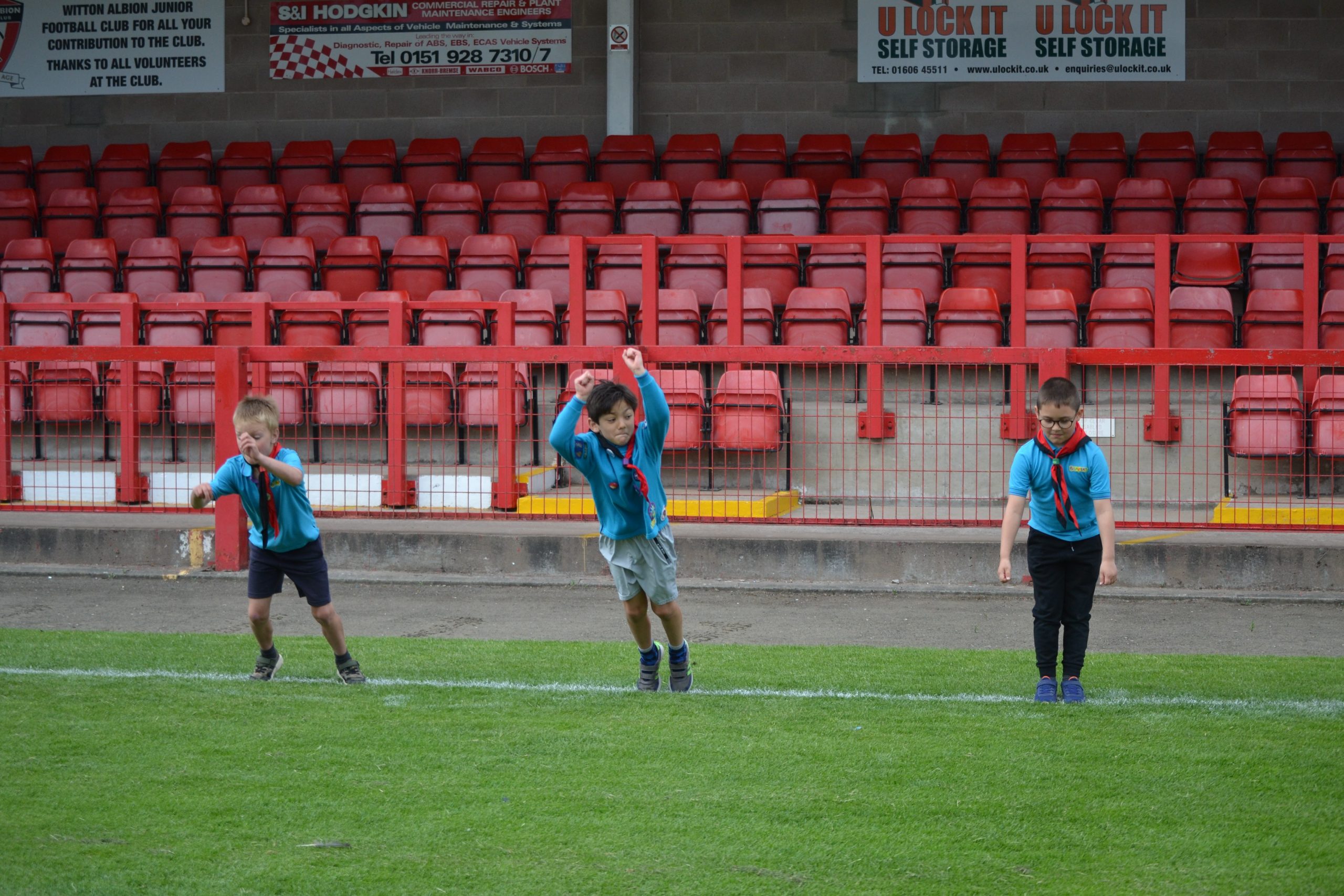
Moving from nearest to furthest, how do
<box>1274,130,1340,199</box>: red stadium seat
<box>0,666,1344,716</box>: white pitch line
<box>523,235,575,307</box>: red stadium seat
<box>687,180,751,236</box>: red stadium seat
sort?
<box>0,666,1344,716</box>: white pitch line
<box>523,235,575,307</box>: red stadium seat
<box>687,180,751,236</box>: red stadium seat
<box>1274,130,1340,199</box>: red stadium seat

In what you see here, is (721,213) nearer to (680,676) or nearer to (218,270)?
(218,270)

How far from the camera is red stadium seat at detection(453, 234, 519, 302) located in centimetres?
1249

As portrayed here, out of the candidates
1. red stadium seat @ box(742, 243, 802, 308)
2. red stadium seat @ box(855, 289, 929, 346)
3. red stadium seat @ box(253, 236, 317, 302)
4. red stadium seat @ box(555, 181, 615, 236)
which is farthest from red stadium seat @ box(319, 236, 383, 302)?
red stadium seat @ box(855, 289, 929, 346)

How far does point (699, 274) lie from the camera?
40.0 feet

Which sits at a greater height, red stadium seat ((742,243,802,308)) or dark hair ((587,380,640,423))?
red stadium seat ((742,243,802,308))

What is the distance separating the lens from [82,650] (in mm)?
6141

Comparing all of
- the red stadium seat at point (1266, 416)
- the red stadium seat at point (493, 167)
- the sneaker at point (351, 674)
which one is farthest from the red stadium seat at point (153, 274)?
the red stadium seat at point (1266, 416)

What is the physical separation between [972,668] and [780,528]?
120 inches

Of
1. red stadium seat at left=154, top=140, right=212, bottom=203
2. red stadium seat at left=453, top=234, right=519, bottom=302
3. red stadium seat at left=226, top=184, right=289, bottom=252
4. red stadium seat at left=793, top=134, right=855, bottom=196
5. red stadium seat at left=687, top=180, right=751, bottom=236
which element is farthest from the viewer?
red stadium seat at left=154, top=140, right=212, bottom=203

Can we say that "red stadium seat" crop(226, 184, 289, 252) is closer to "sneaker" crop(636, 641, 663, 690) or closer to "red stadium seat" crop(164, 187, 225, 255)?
"red stadium seat" crop(164, 187, 225, 255)

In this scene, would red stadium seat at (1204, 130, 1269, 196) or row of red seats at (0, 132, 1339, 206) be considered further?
row of red seats at (0, 132, 1339, 206)

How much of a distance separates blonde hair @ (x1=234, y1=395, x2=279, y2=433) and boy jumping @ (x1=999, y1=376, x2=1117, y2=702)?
9.73 feet

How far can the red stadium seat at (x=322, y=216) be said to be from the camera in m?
14.2

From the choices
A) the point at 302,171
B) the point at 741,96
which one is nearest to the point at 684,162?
the point at 741,96
